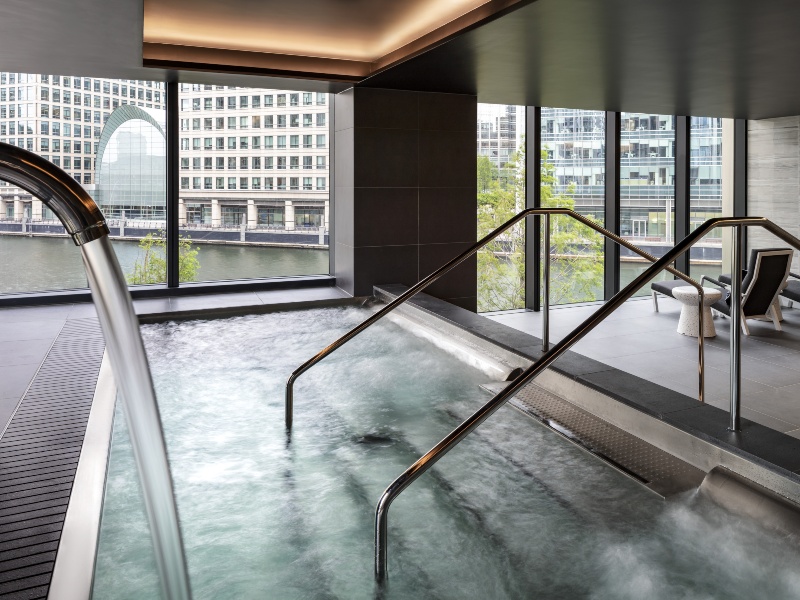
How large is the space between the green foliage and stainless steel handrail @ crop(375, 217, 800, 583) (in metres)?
5.67

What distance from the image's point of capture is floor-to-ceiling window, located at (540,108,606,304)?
8961 millimetres

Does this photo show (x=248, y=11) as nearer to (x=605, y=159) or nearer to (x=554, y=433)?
(x=554, y=433)

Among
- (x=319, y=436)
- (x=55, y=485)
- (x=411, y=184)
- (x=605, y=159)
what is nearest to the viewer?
(x=55, y=485)

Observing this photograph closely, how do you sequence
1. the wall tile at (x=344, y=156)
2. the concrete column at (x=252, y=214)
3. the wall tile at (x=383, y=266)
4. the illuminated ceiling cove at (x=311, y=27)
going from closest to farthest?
the illuminated ceiling cove at (x=311, y=27)
the wall tile at (x=344, y=156)
the wall tile at (x=383, y=266)
the concrete column at (x=252, y=214)

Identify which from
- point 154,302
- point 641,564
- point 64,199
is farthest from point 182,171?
point 64,199

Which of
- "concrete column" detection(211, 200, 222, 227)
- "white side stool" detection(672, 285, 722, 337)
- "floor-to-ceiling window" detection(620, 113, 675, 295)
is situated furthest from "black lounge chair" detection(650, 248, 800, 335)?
"concrete column" detection(211, 200, 222, 227)

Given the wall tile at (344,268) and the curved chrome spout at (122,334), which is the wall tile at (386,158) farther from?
the curved chrome spout at (122,334)

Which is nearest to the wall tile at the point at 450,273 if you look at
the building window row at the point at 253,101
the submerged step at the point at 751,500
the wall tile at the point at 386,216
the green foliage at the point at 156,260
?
the wall tile at the point at 386,216

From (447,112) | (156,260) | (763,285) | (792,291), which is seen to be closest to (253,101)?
(156,260)

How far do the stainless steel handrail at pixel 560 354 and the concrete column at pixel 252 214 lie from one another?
5821 millimetres

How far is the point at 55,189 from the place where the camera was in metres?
0.73

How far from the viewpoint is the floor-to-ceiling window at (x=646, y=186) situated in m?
9.23

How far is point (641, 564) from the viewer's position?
2.36 metres

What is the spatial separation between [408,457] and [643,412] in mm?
1110
